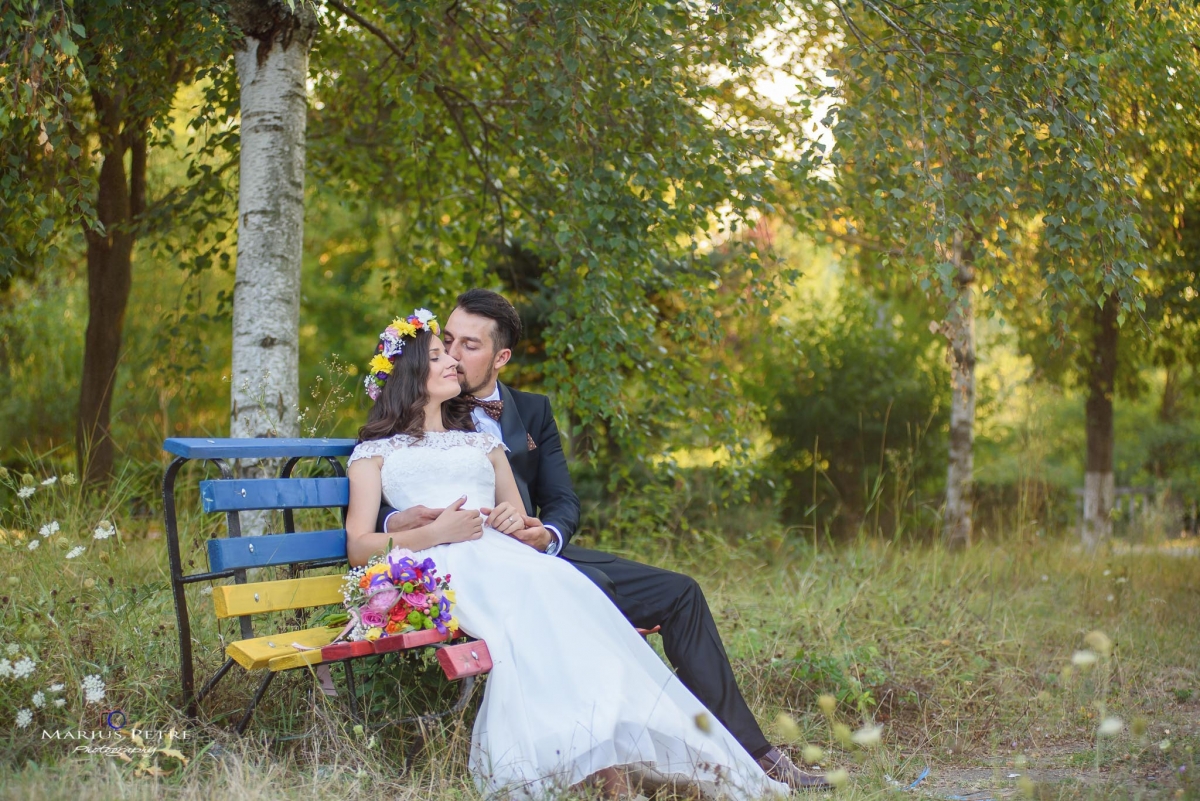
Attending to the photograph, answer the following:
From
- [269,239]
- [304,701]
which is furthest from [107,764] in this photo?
[269,239]

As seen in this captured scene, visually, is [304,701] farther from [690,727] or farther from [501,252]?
[501,252]

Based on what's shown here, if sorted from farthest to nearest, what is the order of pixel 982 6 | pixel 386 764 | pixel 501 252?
pixel 501 252 → pixel 982 6 → pixel 386 764

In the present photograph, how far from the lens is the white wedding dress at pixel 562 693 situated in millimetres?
2822

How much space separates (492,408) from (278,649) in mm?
1312

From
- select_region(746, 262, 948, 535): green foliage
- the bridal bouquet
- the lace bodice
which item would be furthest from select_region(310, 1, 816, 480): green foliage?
select_region(746, 262, 948, 535): green foliage

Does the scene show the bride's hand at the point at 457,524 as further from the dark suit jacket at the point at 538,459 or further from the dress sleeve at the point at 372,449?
the dark suit jacket at the point at 538,459

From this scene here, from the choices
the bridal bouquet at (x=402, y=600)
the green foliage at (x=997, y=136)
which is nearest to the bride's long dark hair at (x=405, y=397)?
the bridal bouquet at (x=402, y=600)

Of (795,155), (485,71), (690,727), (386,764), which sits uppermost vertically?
(485,71)

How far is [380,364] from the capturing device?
3662 millimetres

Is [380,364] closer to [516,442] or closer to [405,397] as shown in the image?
[405,397]

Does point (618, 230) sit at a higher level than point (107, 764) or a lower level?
higher

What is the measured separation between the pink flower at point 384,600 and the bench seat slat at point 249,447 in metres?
0.63

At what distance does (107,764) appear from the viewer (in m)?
2.84

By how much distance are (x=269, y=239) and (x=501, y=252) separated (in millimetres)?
2469
